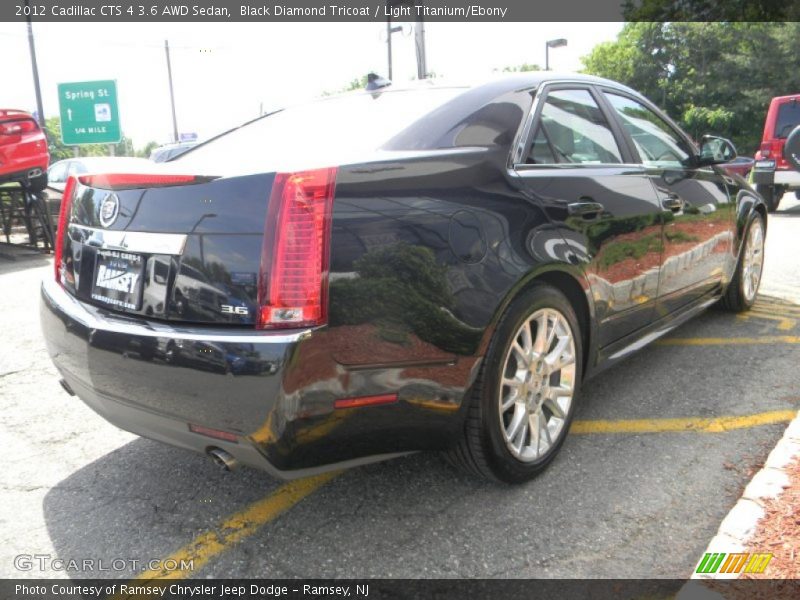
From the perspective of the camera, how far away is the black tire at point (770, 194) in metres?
12.8

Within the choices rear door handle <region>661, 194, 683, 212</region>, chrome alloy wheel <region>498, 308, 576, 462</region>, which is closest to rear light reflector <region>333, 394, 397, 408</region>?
chrome alloy wheel <region>498, 308, 576, 462</region>

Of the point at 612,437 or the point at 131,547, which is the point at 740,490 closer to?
the point at 612,437

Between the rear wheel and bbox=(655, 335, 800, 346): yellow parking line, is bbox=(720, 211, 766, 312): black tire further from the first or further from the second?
bbox=(655, 335, 800, 346): yellow parking line

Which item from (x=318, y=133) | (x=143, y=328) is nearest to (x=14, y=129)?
(x=318, y=133)

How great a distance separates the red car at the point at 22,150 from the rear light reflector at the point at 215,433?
869cm

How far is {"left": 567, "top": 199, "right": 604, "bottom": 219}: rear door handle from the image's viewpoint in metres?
2.79

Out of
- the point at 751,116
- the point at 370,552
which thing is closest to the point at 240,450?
the point at 370,552

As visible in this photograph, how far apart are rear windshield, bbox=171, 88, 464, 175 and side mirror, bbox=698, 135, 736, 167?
2.07 m

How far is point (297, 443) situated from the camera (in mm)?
2027

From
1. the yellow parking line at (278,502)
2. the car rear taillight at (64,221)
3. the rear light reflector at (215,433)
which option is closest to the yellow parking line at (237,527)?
the yellow parking line at (278,502)

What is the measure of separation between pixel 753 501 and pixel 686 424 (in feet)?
2.87

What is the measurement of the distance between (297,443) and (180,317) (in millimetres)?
539

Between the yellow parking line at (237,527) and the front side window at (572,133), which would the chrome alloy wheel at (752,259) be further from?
the yellow parking line at (237,527)
